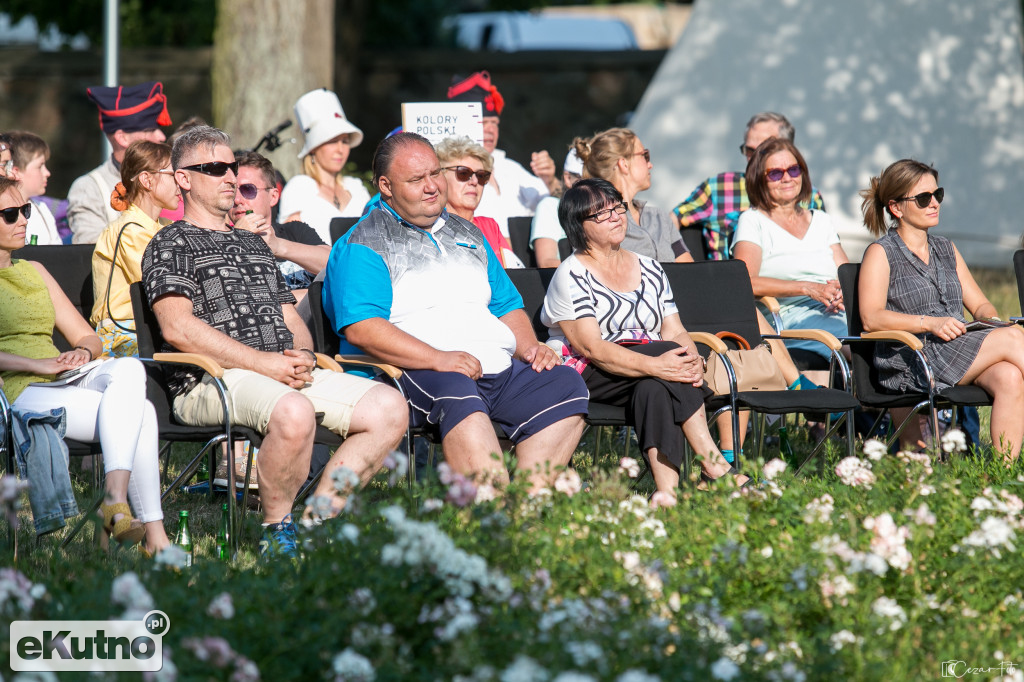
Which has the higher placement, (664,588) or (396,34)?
(396,34)

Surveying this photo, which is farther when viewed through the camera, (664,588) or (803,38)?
(803,38)

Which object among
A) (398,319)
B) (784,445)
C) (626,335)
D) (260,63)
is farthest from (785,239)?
(260,63)

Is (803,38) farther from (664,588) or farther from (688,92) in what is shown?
(664,588)

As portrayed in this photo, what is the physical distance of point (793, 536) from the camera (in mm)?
3451

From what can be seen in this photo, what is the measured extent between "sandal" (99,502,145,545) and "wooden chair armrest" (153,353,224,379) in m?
0.55

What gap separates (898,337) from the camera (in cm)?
532

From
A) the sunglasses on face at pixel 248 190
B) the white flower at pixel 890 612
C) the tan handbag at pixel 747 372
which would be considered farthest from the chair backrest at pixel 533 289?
the white flower at pixel 890 612

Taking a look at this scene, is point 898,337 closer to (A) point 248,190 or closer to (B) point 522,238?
(B) point 522,238

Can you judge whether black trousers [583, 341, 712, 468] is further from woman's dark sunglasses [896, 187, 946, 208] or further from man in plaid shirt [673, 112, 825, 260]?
man in plaid shirt [673, 112, 825, 260]

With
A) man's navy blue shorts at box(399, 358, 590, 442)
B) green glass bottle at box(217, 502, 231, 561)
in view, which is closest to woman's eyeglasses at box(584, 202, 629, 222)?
man's navy blue shorts at box(399, 358, 590, 442)

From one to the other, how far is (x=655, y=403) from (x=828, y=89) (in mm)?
6668

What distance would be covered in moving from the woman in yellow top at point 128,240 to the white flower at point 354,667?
272 centimetres

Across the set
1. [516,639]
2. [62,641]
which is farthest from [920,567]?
[62,641]

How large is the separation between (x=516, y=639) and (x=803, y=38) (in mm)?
8932
